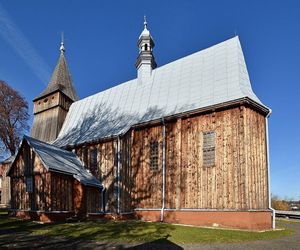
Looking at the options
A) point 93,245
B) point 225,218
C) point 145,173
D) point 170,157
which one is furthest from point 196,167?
point 93,245

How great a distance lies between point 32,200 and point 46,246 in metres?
10.7

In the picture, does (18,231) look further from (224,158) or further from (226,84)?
(226,84)

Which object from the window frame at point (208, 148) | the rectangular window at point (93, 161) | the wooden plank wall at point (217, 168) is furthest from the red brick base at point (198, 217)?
the rectangular window at point (93, 161)

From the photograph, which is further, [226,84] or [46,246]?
[226,84]

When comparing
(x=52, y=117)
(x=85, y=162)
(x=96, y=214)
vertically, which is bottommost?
(x=96, y=214)

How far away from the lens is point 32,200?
20719 millimetres

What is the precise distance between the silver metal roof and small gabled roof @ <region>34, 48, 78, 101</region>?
4.00 m

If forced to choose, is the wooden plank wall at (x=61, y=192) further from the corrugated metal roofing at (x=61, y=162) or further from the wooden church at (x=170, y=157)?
the corrugated metal roofing at (x=61, y=162)

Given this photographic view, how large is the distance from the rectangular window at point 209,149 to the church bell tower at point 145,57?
9499mm

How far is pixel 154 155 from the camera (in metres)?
21.6

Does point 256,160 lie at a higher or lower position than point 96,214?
higher

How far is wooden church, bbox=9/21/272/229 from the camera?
17.9m

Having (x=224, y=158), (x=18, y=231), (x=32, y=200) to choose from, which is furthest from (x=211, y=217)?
(x=32, y=200)

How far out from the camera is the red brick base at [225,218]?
16.7m
